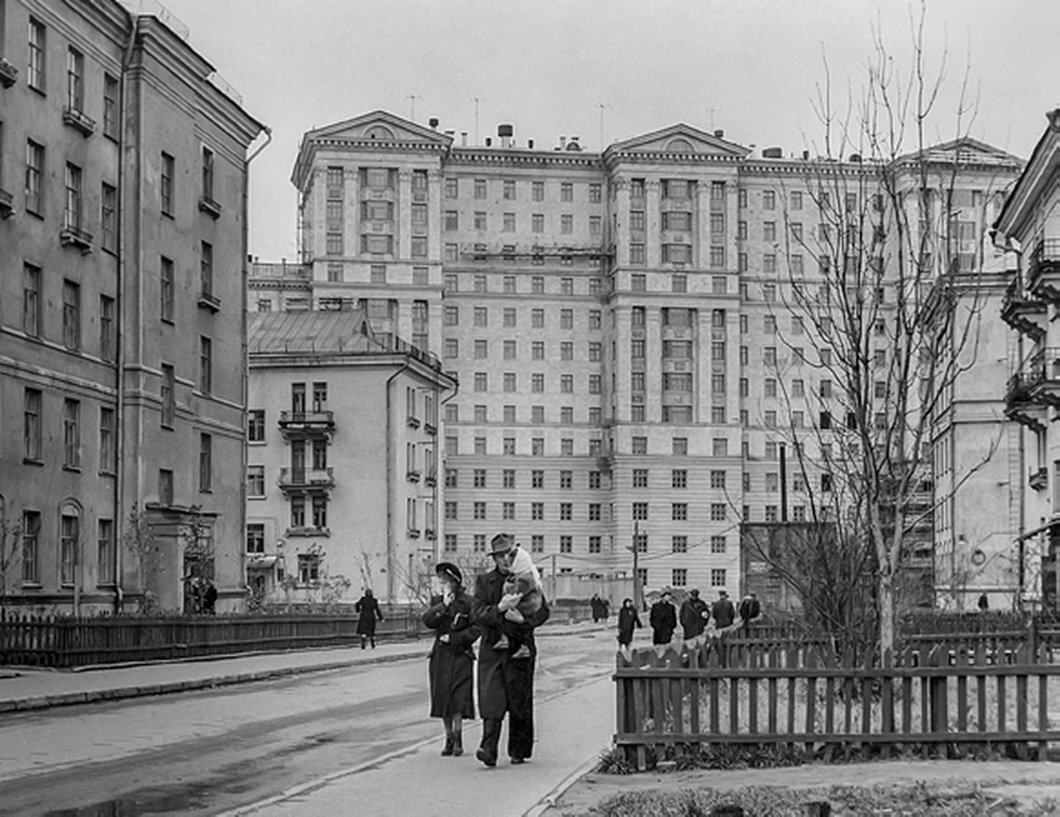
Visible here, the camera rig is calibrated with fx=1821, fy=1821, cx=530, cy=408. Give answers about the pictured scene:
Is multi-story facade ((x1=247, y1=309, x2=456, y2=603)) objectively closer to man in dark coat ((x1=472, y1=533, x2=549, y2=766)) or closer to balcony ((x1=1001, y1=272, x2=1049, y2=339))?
balcony ((x1=1001, y1=272, x2=1049, y2=339))

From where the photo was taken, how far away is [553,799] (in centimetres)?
1277

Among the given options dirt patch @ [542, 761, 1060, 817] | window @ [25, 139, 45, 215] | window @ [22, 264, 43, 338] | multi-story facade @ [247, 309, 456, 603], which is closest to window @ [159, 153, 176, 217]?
window @ [25, 139, 45, 215]

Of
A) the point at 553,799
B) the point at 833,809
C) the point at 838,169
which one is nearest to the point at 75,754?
the point at 553,799

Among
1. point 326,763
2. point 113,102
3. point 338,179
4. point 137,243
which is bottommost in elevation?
point 326,763

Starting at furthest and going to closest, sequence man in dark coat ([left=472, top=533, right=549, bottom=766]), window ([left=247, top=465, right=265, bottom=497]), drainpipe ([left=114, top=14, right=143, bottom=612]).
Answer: window ([left=247, top=465, right=265, bottom=497]) < drainpipe ([left=114, top=14, right=143, bottom=612]) < man in dark coat ([left=472, top=533, right=549, bottom=766])

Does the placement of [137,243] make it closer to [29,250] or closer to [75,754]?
[29,250]

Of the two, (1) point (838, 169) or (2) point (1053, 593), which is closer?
(1) point (838, 169)

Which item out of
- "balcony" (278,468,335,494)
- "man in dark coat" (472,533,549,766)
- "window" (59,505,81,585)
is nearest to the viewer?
"man in dark coat" (472,533,549,766)

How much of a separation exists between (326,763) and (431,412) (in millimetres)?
78860

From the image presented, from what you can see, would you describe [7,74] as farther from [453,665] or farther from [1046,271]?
[1046,271]

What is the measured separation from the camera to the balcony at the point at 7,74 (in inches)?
1522

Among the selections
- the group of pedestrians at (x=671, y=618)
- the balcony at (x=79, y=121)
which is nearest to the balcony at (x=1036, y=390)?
the group of pedestrians at (x=671, y=618)

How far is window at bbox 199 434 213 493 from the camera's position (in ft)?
172

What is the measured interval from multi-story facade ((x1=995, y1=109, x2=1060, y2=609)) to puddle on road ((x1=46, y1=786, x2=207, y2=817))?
3997 cm
